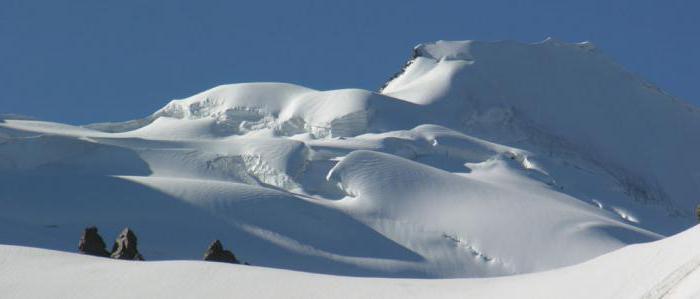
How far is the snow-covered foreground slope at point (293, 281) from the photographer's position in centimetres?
2742

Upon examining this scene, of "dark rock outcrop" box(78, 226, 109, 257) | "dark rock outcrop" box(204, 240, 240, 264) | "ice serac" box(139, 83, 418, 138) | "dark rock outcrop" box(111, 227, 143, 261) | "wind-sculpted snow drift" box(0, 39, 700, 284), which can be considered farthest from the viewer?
"ice serac" box(139, 83, 418, 138)

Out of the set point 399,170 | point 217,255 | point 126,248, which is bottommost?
point 399,170

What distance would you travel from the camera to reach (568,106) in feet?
347

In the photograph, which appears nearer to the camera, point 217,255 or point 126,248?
point 126,248

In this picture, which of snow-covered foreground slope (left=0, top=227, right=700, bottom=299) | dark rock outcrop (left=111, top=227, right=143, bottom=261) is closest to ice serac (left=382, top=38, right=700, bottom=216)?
dark rock outcrop (left=111, top=227, right=143, bottom=261)

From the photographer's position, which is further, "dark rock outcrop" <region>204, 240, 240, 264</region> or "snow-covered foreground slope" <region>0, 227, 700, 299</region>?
"dark rock outcrop" <region>204, 240, 240, 264</region>

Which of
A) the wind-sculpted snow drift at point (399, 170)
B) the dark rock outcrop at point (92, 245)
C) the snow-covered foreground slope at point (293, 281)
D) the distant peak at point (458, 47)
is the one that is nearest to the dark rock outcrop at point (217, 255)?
the dark rock outcrop at point (92, 245)

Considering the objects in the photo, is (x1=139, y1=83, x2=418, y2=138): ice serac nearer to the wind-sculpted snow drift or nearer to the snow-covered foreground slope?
the wind-sculpted snow drift

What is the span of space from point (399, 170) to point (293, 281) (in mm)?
48976

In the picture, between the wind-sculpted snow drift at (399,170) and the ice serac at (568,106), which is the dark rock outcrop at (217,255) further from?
the ice serac at (568,106)

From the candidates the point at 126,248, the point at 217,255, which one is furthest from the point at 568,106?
the point at 126,248

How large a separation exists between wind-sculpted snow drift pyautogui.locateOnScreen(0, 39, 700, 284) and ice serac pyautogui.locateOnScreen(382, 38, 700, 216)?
16 centimetres

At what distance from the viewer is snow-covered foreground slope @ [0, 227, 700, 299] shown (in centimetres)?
2742

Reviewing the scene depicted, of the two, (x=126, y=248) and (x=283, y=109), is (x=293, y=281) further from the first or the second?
(x=283, y=109)
